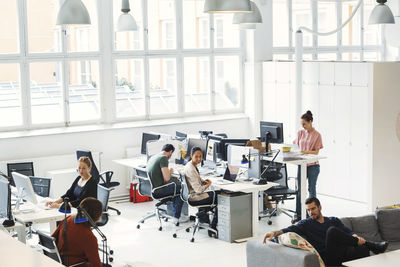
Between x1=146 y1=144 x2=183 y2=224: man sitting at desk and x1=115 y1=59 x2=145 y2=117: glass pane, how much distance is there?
289 centimetres

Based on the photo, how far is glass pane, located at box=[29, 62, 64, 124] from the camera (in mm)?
12000

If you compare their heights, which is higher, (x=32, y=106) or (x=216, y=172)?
(x=32, y=106)

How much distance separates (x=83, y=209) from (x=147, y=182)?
465 cm

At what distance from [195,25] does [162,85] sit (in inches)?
54.5

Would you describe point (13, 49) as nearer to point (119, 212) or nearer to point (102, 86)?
point (102, 86)

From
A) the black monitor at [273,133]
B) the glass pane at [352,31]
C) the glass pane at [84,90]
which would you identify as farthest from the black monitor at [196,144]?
the glass pane at [352,31]

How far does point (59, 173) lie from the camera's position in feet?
37.3

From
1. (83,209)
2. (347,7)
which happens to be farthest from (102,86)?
(83,209)


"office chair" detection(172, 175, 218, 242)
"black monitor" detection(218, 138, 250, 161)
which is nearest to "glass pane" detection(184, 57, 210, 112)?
"black monitor" detection(218, 138, 250, 161)

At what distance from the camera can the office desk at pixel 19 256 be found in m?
4.04

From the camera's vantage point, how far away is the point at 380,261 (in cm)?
641

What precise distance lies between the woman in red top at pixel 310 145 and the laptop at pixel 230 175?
3.69ft

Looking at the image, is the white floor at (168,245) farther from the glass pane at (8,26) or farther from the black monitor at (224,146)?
the glass pane at (8,26)

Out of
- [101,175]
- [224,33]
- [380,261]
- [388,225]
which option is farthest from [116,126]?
[380,261]
